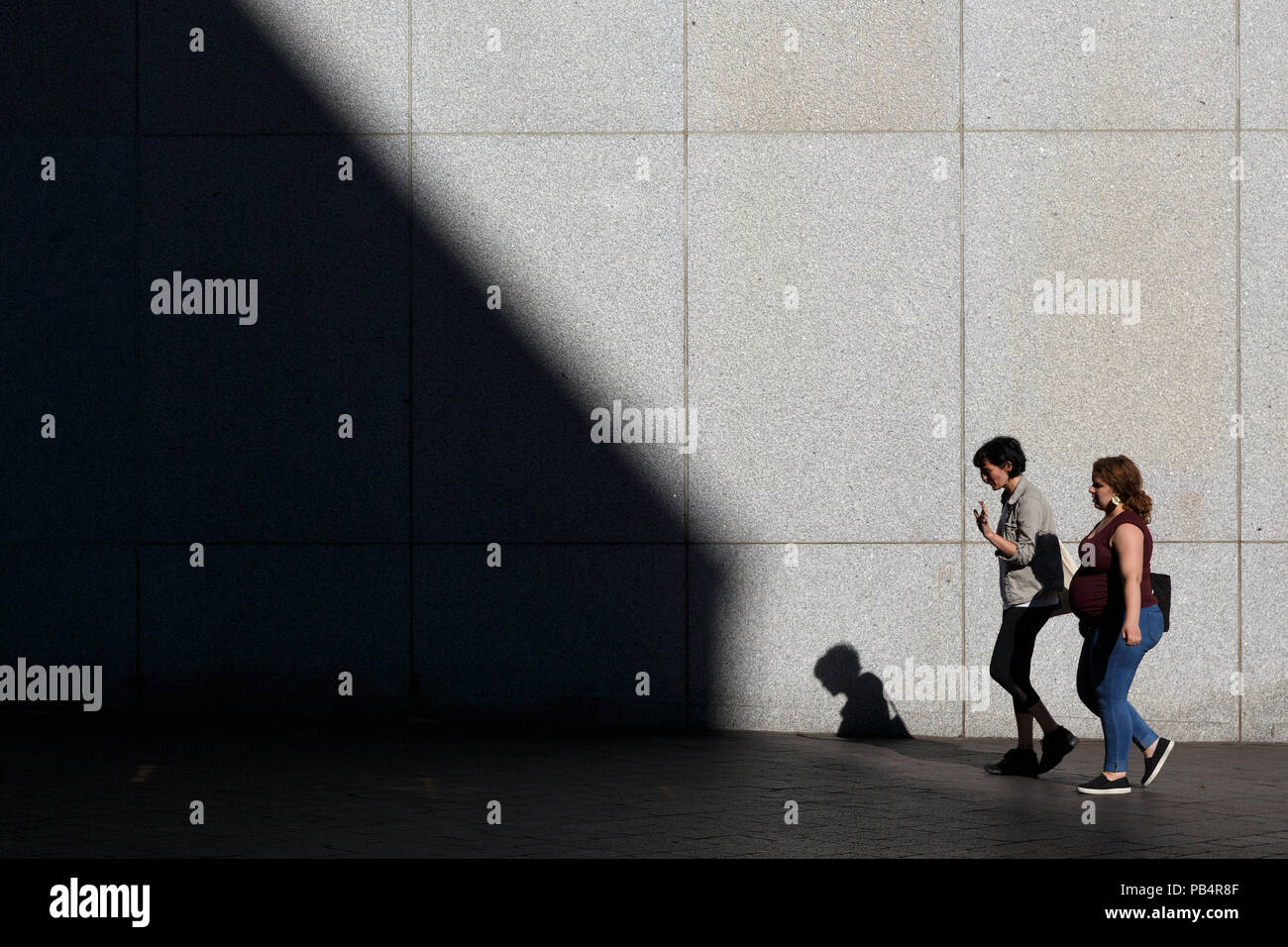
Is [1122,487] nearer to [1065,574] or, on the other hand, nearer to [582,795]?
[1065,574]

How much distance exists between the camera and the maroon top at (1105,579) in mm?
8109

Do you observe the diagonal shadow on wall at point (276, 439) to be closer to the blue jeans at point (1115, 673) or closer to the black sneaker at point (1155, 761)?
the blue jeans at point (1115, 673)

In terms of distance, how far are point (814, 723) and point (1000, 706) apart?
131 cm

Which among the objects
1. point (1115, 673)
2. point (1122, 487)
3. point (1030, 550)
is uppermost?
point (1122, 487)

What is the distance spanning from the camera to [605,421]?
1075 cm

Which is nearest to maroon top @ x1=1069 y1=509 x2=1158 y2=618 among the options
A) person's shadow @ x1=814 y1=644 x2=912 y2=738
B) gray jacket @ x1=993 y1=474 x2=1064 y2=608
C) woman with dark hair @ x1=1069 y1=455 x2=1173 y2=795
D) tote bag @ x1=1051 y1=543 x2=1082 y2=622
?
woman with dark hair @ x1=1069 y1=455 x2=1173 y2=795

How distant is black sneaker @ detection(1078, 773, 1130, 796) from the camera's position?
8.11 meters

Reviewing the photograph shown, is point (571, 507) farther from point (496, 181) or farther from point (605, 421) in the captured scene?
point (496, 181)

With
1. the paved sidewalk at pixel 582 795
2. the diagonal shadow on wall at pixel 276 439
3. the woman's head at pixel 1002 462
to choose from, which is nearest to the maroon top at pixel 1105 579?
the woman's head at pixel 1002 462

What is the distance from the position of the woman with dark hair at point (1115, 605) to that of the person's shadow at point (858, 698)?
245 cm

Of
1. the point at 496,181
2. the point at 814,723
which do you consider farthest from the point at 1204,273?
the point at 496,181

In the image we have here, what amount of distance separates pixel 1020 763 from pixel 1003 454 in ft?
5.97

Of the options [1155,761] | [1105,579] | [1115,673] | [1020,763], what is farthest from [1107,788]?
[1105,579]

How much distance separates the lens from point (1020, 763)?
885 cm
